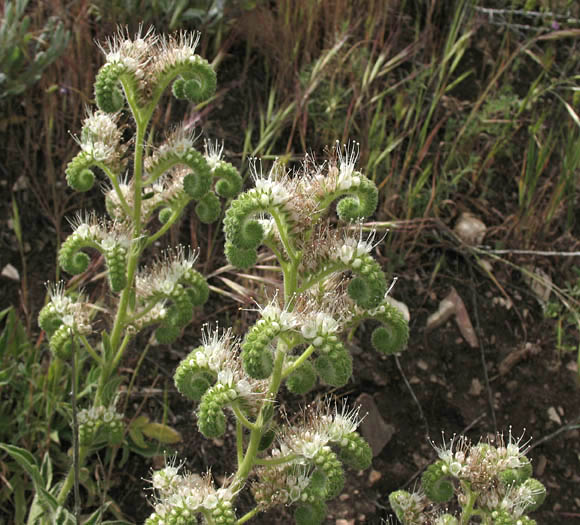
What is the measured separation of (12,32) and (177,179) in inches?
69.5

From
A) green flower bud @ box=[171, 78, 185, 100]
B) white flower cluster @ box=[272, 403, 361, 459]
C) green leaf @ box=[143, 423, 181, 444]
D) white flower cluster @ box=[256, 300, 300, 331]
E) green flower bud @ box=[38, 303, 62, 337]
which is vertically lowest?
green leaf @ box=[143, 423, 181, 444]

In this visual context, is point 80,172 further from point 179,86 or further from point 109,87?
point 179,86

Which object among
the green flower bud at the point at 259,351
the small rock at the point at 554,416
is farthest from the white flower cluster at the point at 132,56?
the small rock at the point at 554,416

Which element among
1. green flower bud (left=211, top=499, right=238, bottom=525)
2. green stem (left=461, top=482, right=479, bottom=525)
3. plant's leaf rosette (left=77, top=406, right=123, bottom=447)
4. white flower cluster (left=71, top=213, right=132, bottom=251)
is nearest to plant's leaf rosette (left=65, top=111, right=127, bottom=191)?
white flower cluster (left=71, top=213, right=132, bottom=251)

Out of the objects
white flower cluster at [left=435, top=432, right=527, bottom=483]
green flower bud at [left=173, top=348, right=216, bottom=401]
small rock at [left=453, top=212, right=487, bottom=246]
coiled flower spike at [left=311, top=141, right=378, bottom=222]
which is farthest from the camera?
small rock at [left=453, top=212, right=487, bottom=246]

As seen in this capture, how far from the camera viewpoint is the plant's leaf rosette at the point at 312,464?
2.00 m

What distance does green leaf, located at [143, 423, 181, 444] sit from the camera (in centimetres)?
301

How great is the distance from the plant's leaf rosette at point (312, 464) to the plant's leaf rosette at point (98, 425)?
2.26ft

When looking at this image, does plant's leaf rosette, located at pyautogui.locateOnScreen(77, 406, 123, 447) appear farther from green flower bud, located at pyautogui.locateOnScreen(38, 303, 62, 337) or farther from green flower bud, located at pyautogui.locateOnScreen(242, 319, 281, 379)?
green flower bud, located at pyautogui.locateOnScreen(242, 319, 281, 379)

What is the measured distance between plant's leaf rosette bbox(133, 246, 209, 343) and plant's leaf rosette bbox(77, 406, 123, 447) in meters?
0.31

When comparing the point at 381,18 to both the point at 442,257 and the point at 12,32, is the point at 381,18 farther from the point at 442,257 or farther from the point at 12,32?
the point at 12,32

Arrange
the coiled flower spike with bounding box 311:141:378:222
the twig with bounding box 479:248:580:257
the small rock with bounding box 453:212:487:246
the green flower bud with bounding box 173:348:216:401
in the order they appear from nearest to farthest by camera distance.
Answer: the coiled flower spike with bounding box 311:141:378:222, the green flower bud with bounding box 173:348:216:401, the twig with bounding box 479:248:580:257, the small rock with bounding box 453:212:487:246

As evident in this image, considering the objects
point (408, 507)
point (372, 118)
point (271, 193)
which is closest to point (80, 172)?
point (271, 193)

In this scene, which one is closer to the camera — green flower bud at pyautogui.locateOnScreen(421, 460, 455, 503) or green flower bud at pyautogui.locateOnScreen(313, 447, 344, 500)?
green flower bud at pyautogui.locateOnScreen(313, 447, 344, 500)
